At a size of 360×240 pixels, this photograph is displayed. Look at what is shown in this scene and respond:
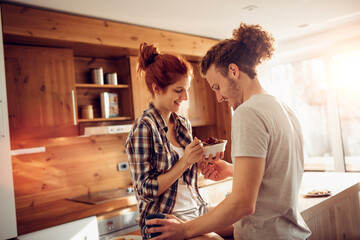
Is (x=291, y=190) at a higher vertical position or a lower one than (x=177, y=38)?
lower

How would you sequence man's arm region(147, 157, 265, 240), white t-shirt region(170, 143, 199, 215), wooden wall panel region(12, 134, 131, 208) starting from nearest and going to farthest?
1. man's arm region(147, 157, 265, 240)
2. white t-shirt region(170, 143, 199, 215)
3. wooden wall panel region(12, 134, 131, 208)

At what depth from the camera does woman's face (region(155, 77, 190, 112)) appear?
162 cm

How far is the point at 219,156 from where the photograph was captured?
150cm

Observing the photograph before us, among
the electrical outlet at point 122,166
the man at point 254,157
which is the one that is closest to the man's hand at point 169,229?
the man at point 254,157

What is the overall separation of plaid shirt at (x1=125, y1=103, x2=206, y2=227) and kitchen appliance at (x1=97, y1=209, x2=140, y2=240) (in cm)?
142

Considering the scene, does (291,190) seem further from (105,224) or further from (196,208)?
(105,224)

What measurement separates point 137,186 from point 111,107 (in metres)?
2.17

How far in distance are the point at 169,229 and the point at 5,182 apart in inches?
68.6

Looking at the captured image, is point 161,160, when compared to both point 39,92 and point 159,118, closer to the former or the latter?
point 159,118

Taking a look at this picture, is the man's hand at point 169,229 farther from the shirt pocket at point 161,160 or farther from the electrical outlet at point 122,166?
the electrical outlet at point 122,166

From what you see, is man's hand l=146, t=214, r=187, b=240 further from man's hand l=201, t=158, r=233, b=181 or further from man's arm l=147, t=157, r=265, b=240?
man's hand l=201, t=158, r=233, b=181

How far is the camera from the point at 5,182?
230 centimetres

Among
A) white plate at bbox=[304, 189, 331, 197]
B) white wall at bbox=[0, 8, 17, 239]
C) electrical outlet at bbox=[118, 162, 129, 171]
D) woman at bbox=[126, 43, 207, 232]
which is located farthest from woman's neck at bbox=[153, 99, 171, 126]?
electrical outlet at bbox=[118, 162, 129, 171]

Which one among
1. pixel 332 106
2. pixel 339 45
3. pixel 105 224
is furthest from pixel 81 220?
pixel 339 45
